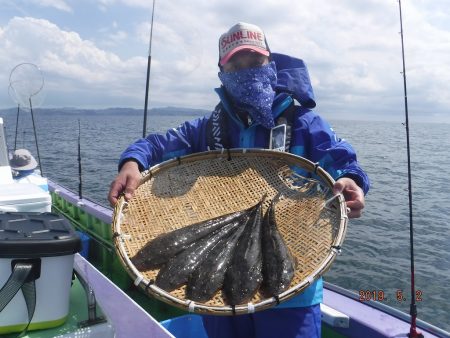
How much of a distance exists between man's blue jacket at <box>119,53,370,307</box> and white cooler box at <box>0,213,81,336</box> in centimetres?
106

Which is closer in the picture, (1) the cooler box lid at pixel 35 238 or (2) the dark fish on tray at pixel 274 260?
(1) the cooler box lid at pixel 35 238

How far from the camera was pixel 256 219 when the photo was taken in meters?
2.89

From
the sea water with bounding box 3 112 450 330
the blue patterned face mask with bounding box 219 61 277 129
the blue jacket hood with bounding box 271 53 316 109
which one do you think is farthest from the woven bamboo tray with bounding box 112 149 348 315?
the sea water with bounding box 3 112 450 330

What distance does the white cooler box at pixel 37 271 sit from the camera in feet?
6.20

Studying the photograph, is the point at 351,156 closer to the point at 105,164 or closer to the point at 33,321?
the point at 33,321

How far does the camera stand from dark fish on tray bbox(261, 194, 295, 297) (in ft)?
7.30

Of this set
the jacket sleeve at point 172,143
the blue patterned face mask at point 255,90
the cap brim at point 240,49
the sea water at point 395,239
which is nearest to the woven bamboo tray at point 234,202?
the jacket sleeve at point 172,143

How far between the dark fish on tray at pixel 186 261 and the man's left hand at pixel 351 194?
84 cm

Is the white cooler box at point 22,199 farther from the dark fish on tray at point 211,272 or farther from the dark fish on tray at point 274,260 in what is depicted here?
the dark fish on tray at point 274,260

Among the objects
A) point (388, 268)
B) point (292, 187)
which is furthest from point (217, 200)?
point (388, 268)

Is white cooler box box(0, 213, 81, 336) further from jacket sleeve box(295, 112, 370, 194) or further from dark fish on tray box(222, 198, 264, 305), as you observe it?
jacket sleeve box(295, 112, 370, 194)

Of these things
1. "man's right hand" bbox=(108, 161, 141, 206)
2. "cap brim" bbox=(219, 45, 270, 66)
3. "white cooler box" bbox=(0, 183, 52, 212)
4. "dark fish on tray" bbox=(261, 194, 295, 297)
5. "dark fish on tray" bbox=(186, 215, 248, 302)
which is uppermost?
"cap brim" bbox=(219, 45, 270, 66)

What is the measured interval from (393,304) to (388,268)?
5.77ft

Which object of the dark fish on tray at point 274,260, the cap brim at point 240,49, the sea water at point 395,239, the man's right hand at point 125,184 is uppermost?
the cap brim at point 240,49
